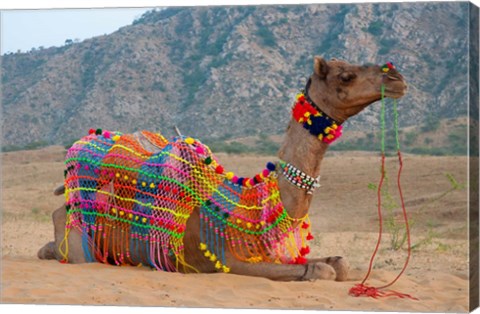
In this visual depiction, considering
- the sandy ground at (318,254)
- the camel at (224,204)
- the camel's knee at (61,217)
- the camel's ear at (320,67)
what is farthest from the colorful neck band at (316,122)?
the camel's knee at (61,217)

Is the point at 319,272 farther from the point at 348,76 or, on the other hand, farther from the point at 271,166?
the point at 348,76

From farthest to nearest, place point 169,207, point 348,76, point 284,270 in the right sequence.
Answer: point 169,207 < point 284,270 < point 348,76

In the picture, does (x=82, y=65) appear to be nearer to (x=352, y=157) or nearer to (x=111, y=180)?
(x=352, y=157)

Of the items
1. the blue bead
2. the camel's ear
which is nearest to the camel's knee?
the blue bead

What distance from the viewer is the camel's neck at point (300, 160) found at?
8617 mm

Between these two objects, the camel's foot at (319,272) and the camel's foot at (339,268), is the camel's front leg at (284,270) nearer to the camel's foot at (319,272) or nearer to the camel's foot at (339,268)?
the camel's foot at (319,272)

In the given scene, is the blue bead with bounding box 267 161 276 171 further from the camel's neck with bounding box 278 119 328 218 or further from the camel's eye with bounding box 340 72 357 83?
the camel's eye with bounding box 340 72 357 83

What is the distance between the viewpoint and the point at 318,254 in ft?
47.2

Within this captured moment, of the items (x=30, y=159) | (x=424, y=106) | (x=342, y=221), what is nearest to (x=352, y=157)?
(x=424, y=106)

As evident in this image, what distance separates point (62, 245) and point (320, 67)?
3.11 m

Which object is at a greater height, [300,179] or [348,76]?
[348,76]

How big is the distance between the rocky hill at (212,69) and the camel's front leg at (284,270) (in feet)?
62.4

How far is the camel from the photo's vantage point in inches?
336

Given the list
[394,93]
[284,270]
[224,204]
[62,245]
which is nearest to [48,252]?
[62,245]
